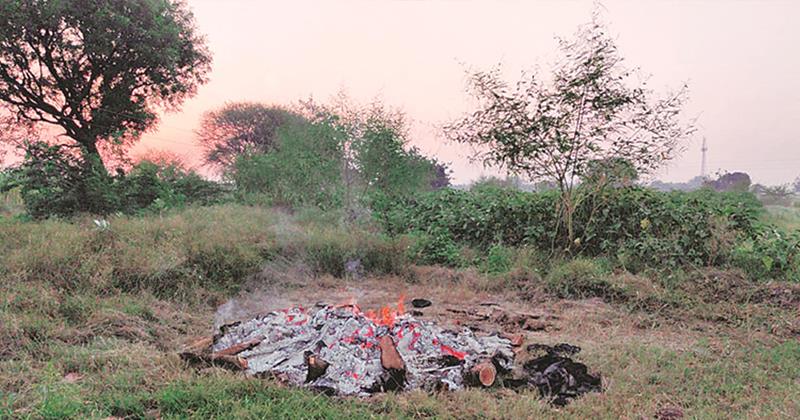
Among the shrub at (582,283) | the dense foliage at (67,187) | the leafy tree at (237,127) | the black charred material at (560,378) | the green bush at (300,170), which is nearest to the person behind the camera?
the black charred material at (560,378)

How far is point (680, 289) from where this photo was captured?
4.79 metres

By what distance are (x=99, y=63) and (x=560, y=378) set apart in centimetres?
1248

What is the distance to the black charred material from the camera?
263 cm

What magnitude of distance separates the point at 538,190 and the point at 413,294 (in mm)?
2761

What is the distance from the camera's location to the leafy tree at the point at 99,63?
950 centimetres

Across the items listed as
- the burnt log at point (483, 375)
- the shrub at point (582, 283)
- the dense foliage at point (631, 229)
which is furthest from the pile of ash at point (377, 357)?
the dense foliage at point (631, 229)

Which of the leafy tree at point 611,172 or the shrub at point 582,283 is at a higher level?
the leafy tree at point 611,172

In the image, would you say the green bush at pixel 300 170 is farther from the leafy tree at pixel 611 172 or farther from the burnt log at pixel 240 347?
the burnt log at pixel 240 347

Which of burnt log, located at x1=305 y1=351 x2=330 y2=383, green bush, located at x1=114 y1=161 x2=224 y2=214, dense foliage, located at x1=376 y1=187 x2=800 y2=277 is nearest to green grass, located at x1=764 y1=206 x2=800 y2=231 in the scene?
dense foliage, located at x1=376 y1=187 x2=800 y2=277

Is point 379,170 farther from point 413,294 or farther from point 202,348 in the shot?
point 202,348

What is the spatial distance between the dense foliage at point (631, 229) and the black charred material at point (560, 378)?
3016 millimetres

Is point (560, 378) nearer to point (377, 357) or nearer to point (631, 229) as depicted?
point (377, 357)

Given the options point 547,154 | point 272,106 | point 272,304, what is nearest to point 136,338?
point 272,304

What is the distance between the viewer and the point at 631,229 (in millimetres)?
5828
